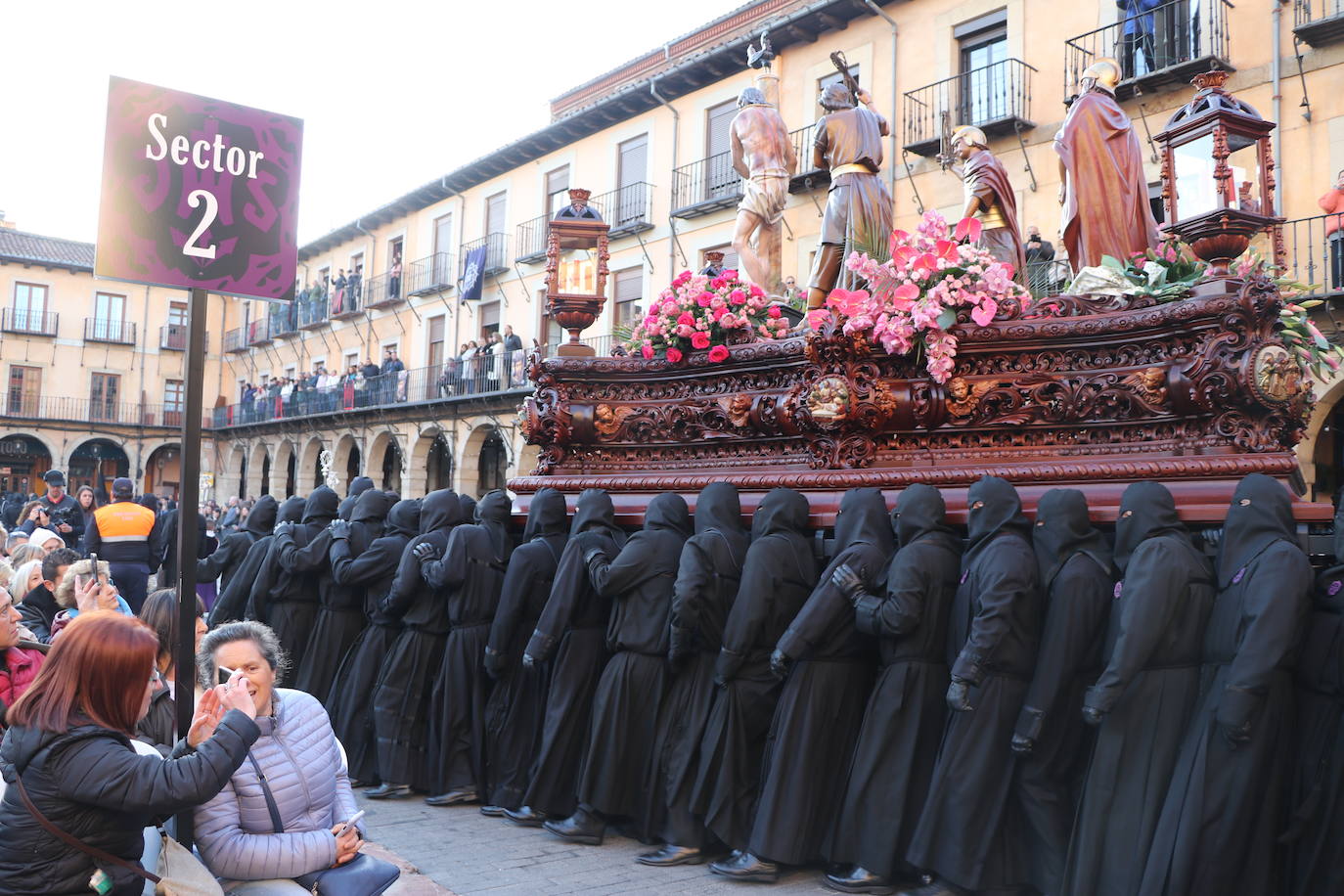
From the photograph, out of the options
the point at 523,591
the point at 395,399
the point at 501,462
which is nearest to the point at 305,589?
the point at 523,591

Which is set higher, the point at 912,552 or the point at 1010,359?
the point at 1010,359

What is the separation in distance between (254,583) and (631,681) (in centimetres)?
339

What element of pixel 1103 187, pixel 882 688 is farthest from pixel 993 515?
pixel 1103 187

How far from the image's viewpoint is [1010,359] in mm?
5727

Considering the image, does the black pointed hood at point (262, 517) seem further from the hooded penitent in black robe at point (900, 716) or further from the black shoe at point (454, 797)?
the hooded penitent in black robe at point (900, 716)

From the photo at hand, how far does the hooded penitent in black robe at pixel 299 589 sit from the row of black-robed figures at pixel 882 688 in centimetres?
37

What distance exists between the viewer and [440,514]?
6969 mm

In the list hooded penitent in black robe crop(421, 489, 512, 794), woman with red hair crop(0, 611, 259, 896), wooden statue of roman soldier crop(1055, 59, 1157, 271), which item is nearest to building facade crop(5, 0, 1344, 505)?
wooden statue of roman soldier crop(1055, 59, 1157, 271)

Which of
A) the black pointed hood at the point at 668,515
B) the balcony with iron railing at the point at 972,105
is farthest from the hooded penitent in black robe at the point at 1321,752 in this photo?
the balcony with iron railing at the point at 972,105

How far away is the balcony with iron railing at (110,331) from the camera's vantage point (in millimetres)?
41219

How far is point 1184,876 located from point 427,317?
90.7ft

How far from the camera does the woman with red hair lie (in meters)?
2.96

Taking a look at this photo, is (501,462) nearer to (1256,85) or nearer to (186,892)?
(1256,85)

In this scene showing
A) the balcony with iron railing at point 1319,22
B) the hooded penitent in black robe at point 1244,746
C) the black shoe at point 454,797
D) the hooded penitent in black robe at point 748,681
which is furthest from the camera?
the balcony with iron railing at point 1319,22
